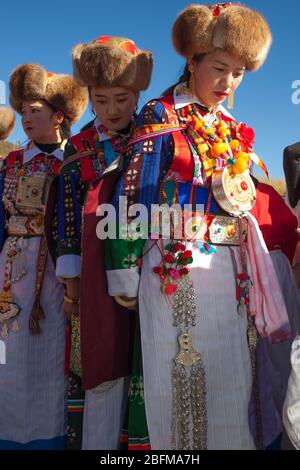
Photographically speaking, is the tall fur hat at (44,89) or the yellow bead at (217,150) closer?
the yellow bead at (217,150)

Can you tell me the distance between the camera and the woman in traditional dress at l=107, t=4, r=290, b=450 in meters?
2.47

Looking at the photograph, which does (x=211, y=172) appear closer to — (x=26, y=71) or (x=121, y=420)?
(x=121, y=420)

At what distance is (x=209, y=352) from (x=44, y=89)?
227 cm

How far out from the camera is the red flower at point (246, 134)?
2.92 metres

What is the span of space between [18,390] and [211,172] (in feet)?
6.59

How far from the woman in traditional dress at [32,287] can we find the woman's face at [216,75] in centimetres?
142

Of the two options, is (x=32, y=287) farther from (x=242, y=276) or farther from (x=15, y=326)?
(x=242, y=276)

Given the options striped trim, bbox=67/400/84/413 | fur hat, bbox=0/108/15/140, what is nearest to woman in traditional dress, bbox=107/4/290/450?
striped trim, bbox=67/400/84/413

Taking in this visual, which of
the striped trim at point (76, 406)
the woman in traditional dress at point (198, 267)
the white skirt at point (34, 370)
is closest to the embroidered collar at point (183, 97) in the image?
the woman in traditional dress at point (198, 267)

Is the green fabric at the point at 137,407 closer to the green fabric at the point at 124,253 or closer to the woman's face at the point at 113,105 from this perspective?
the green fabric at the point at 124,253

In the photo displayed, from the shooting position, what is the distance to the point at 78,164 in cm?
319

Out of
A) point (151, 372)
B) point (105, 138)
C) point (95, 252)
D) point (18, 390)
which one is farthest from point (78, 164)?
point (18, 390)

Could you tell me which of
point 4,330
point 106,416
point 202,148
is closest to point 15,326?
point 4,330

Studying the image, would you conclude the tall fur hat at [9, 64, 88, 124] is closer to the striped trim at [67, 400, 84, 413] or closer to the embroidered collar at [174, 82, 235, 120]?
the embroidered collar at [174, 82, 235, 120]
